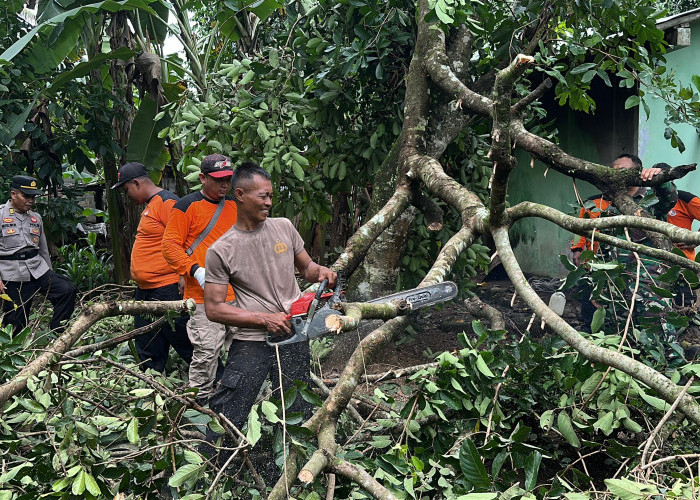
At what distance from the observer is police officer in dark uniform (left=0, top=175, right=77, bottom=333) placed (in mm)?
5629

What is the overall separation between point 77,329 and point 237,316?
847 millimetres

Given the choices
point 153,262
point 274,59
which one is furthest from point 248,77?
point 153,262

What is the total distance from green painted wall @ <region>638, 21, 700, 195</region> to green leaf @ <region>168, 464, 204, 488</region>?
580 centimetres

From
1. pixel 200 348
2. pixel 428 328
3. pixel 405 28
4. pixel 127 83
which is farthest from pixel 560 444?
pixel 127 83

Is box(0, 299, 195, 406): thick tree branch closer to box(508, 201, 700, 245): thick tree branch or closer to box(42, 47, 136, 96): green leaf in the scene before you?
box(508, 201, 700, 245): thick tree branch

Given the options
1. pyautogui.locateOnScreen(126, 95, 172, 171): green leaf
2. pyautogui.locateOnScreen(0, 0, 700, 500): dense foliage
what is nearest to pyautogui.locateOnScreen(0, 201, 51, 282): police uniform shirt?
pyautogui.locateOnScreen(0, 0, 700, 500): dense foliage

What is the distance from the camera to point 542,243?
924 cm

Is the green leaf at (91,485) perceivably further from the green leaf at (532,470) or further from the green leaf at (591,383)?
the green leaf at (591,383)

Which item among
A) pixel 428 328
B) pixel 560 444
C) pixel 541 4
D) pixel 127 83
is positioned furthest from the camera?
pixel 127 83

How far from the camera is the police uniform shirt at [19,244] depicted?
18.4ft

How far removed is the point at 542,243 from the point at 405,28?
4.52m

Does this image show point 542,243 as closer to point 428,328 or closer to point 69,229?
point 428,328

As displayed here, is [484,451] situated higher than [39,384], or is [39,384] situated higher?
[39,384]

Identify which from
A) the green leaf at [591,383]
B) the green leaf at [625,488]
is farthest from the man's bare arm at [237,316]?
the green leaf at [625,488]
